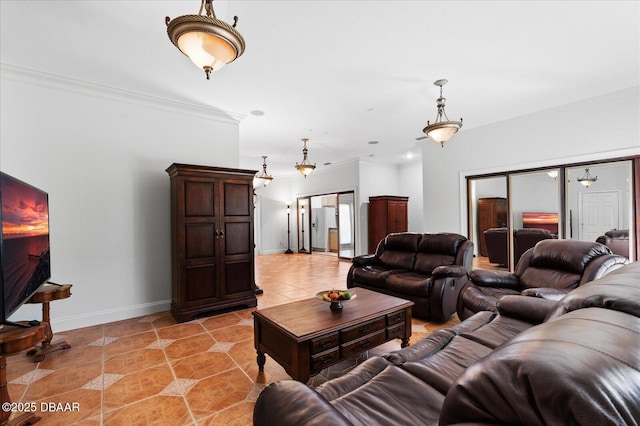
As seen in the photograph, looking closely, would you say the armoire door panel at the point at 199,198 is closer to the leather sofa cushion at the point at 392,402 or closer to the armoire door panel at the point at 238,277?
the armoire door panel at the point at 238,277

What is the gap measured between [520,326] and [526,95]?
3595mm

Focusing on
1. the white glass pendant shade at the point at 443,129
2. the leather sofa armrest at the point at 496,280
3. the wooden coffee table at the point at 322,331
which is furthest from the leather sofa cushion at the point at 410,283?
the white glass pendant shade at the point at 443,129

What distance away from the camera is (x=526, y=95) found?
160 inches

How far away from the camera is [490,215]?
18.6 feet

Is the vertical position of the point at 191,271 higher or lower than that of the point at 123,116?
lower

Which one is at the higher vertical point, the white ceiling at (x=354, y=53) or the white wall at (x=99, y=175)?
the white ceiling at (x=354, y=53)

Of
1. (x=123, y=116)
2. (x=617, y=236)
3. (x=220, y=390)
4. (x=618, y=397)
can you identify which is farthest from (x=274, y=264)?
(x=618, y=397)

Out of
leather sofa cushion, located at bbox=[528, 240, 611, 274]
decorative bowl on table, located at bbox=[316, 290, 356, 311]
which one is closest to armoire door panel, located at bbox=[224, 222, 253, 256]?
decorative bowl on table, located at bbox=[316, 290, 356, 311]

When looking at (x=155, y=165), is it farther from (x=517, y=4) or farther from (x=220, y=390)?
(x=517, y=4)

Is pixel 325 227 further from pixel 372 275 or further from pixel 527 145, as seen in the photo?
pixel 527 145

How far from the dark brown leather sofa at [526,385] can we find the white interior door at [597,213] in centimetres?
392

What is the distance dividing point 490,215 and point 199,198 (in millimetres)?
5381

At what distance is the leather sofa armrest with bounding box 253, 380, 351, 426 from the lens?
905 mm

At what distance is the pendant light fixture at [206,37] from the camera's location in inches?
71.8
